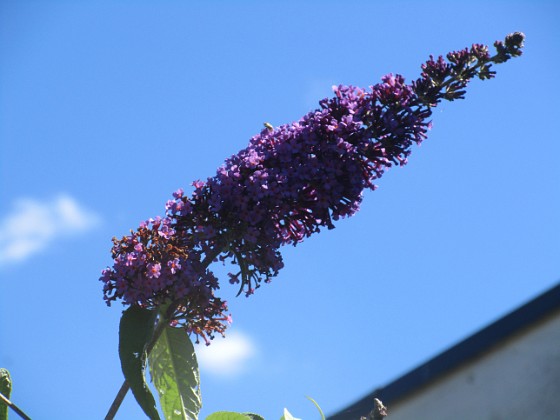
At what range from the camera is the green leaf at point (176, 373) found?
2479 mm

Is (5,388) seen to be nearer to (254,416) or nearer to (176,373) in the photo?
(176,373)

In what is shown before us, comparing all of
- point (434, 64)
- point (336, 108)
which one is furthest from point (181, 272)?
point (434, 64)

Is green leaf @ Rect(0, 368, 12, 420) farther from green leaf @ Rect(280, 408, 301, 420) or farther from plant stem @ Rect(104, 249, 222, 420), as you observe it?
green leaf @ Rect(280, 408, 301, 420)

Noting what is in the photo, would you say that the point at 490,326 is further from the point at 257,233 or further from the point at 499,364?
the point at 257,233

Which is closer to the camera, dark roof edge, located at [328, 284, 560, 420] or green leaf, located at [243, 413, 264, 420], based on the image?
green leaf, located at [243, 413, 264, 420]

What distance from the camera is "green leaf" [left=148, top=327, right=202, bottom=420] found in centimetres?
248

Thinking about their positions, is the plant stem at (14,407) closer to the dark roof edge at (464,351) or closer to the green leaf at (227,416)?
the green leaf at (227,416)

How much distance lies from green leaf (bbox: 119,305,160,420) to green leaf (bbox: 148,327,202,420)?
0.11m

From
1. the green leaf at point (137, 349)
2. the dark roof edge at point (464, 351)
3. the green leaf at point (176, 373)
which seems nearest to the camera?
the green leaf at point (137, 349)

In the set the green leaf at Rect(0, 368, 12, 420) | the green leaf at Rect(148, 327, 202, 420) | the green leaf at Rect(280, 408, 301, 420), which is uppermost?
the green leaf at Rect(0, 368, 12, 420)

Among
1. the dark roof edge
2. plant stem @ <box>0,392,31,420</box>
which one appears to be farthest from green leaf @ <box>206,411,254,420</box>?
the dark roof edge

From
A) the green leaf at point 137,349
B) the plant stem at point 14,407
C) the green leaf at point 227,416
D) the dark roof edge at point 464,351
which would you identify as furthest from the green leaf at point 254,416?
the dark roof edge at point 464,351

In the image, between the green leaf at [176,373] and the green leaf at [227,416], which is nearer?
the green leaf at [227,416]

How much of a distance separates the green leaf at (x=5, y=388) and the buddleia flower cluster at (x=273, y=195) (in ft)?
1.45
